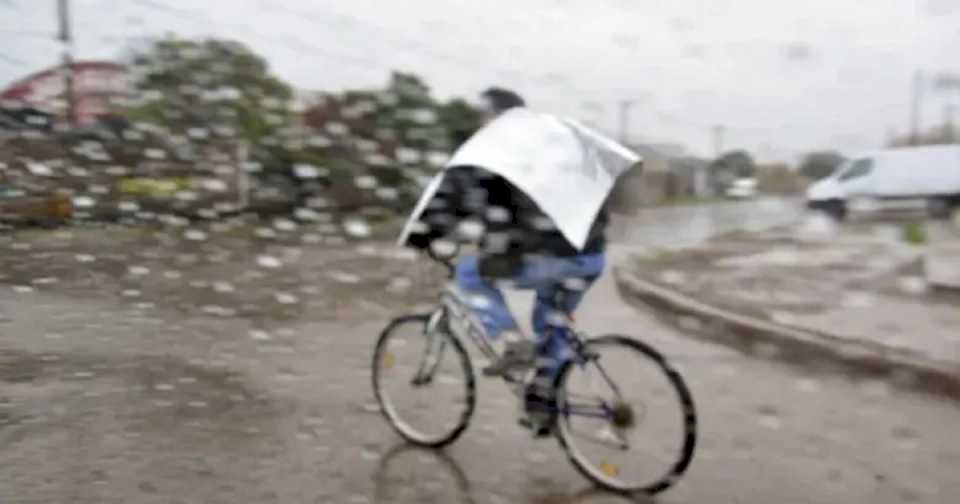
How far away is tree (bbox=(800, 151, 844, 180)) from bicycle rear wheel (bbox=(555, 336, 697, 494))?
1594mm

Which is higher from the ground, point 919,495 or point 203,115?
point 203,115

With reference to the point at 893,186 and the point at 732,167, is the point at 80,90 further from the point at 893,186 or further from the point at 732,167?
the point at 893,186

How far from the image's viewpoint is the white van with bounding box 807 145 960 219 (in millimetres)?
7293

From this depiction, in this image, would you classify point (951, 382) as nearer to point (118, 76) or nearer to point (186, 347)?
point (186, 347)

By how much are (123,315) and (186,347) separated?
4.06 ft

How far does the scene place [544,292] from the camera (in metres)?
2.85

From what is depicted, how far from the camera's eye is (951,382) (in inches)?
152

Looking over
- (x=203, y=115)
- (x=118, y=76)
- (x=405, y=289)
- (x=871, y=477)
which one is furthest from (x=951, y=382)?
(x=203, y=115)

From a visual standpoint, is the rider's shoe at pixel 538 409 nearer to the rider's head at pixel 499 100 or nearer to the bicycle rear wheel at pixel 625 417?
the bicycle rear wheel at pixel 625 417

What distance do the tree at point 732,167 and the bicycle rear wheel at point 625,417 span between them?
136cm

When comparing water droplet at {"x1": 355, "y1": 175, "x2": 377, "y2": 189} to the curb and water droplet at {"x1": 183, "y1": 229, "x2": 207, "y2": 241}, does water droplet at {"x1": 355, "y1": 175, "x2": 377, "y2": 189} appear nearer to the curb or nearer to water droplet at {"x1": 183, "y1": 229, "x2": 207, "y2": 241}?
water droplet at {"x1": 183, "y1": 229, "x2": 207, "y2": 241}

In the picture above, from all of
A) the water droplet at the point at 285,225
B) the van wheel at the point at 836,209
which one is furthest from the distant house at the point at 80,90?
the van wheel at the point at 836,209

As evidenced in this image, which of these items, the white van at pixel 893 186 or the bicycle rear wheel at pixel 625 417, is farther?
the white van at pixel 893 186

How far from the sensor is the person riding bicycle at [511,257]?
2.69 meters
